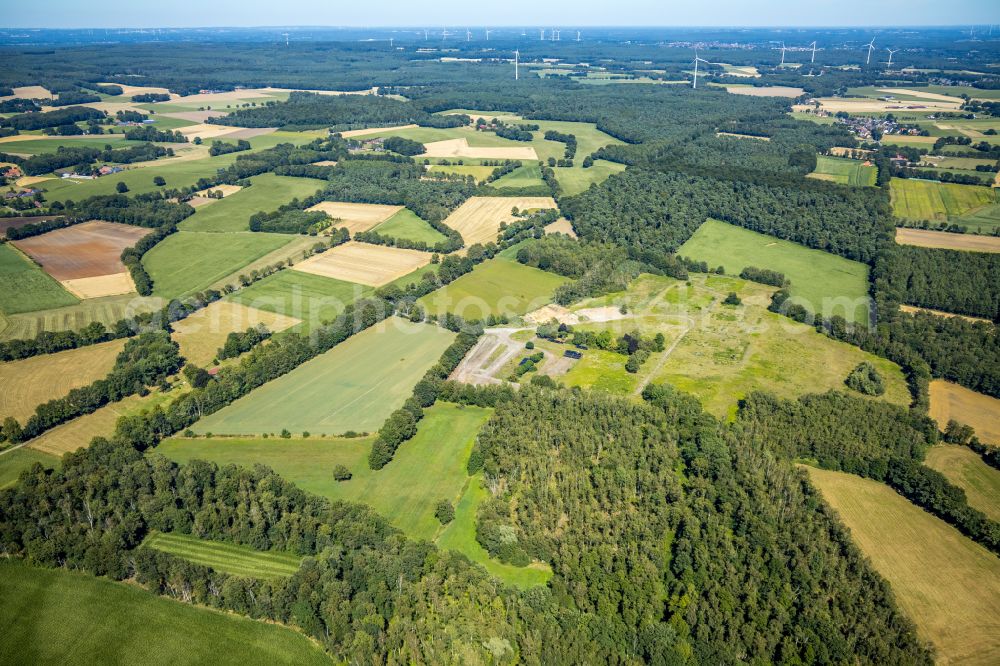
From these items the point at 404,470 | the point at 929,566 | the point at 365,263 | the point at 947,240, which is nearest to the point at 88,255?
the point at 365,263

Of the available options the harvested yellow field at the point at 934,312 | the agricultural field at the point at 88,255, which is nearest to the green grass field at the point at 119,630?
the agricultural field at the point at 88,255

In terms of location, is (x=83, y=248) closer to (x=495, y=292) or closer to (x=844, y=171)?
(x=495, y=292)

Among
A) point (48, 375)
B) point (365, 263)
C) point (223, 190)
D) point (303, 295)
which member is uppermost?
point (223, 190)

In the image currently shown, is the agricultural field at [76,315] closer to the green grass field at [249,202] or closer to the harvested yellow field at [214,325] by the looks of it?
the harvested yellow field at [214,325]

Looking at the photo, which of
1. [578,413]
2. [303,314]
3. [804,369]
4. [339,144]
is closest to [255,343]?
[303,314]

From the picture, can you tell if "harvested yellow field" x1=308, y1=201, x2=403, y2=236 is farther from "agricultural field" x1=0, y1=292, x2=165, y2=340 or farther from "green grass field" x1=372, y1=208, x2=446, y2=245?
"agricultural field" x1=0, y1=292, x2=165, y2=340

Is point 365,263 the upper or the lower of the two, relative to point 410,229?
lower
